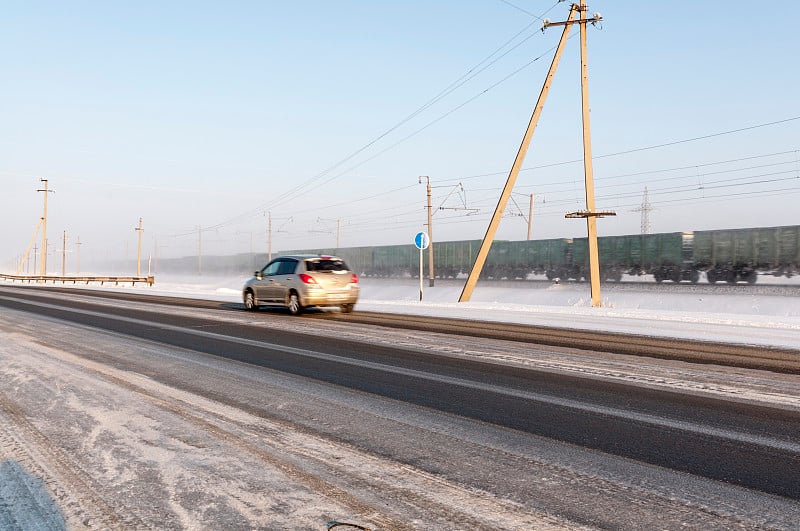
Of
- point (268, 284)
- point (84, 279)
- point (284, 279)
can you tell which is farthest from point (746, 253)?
point (84, 279)

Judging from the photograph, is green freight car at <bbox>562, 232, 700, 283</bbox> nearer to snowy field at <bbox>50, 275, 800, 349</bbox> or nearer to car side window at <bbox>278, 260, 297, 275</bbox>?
snowy field at <bbox>50, 275, 800, 349</bbox>

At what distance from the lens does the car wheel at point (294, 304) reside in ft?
54.7

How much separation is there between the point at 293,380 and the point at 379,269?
50002 mm

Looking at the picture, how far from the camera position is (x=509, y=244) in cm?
4516

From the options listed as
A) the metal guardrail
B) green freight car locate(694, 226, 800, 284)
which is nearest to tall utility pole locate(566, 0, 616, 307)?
green freight car locate(694, 226, 800, 284)

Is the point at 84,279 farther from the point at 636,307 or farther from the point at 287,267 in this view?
the point at 636,307

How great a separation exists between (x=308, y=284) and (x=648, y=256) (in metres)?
26.2

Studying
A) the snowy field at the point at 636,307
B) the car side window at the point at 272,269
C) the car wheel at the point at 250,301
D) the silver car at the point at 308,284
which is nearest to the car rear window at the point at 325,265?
the silver car at the point at 308,284

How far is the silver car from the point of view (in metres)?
16.5

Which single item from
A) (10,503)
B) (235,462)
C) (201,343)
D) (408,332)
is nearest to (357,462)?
(235,462)

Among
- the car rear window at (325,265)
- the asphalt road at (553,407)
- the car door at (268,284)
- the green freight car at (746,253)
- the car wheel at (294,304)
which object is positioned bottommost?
the asphalt road at (553,407)

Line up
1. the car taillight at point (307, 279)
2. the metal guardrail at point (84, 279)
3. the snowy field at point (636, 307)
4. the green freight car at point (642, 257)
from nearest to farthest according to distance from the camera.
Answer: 1. the snowy field at point (636, 307)
2. the car taillight at point (307, 279)
3. the green freight car at point (642, 257)
4. the metal guardrail at point (84, 279)

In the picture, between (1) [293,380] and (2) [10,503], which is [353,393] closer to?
(1) [293,380]

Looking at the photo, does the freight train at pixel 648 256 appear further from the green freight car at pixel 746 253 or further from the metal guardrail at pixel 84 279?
the metal guardrail at pixel 84 279
